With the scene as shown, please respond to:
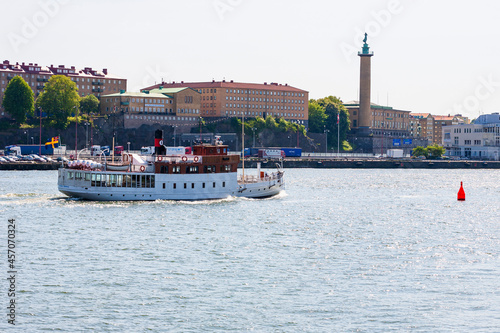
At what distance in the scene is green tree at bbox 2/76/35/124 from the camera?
16950 cm

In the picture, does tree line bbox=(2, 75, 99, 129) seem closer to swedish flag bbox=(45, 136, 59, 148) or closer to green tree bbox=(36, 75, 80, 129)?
green tree bbox=(36, 75, 80, 129)

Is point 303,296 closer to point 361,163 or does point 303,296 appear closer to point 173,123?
point 361,163

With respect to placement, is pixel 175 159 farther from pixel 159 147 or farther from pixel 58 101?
pixel 58 101

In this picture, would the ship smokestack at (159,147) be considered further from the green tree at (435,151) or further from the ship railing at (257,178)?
the green tree at (435,151)

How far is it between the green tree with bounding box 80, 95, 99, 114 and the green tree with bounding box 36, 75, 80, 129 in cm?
969

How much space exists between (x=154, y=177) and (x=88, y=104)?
12177 cm

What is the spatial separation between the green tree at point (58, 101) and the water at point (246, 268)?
108 m

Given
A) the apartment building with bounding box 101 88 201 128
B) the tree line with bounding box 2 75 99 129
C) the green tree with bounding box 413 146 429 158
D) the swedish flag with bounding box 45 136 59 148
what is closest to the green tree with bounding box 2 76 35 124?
the tree line with bounding box 2 75 99 129

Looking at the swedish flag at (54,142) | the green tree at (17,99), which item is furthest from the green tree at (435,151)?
the green tree at (17,99)

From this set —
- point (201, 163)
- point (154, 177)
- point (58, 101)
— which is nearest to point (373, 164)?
point (58, 101)

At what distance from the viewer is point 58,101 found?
570 feet

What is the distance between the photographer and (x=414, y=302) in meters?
33.7

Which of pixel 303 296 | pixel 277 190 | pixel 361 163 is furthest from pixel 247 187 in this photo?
pixel 361 163

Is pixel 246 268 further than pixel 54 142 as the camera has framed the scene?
No
